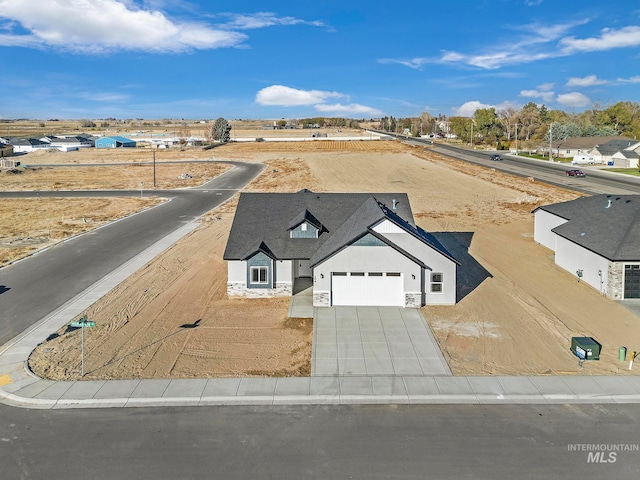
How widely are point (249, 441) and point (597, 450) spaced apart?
10606mm

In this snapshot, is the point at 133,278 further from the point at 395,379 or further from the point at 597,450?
the point at 597,450

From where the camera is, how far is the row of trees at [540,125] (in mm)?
131500

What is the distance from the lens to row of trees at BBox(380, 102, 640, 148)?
431 feet

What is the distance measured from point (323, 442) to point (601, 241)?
23047mm

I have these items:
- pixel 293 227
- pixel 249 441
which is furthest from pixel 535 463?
pixel 293 227

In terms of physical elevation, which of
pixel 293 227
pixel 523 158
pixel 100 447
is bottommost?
pixel 100 447

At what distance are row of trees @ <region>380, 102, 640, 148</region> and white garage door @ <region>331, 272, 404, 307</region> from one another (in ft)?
372

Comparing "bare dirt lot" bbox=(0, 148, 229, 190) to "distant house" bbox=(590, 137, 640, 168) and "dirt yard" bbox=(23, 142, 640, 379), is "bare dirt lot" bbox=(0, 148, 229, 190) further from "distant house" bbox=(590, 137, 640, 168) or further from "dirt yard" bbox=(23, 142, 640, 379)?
"distant house" bbox=(590, 137, 640, 168)

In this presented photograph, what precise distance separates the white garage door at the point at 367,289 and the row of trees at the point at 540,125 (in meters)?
113

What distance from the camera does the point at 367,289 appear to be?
87.2 ft

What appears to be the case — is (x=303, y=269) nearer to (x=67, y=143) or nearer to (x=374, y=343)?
(x=374, y=343)

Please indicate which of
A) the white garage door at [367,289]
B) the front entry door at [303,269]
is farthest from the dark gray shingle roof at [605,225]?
the front entry door at [303,269]

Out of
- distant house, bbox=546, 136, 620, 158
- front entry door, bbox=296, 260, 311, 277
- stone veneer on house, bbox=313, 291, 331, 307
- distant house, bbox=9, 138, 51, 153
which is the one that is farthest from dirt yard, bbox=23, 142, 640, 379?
distant house, bbox=9, 138, 51, 153

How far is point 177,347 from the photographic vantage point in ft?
72.1
